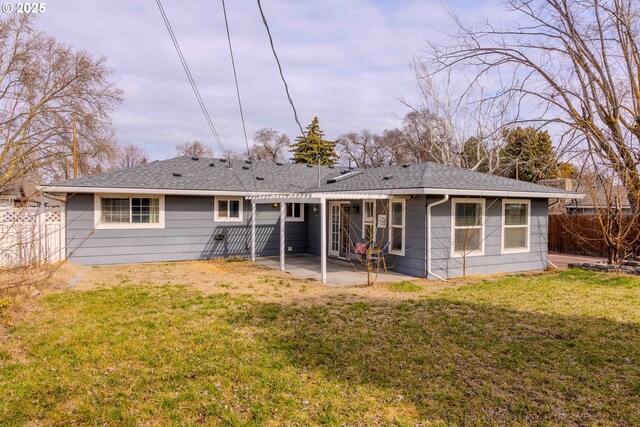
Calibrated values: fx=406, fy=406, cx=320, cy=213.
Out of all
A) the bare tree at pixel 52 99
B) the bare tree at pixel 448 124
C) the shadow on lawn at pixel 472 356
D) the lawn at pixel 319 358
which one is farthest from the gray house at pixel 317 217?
the bare tree at pixel 448 124

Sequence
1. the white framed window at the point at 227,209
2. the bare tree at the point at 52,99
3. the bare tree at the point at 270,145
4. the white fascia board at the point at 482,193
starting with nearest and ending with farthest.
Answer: the white fascia board at the point at 482,193
the white framed window at the point at 227,209
the bare tree at the point at 52,99
the bare tree at the point at 270,145

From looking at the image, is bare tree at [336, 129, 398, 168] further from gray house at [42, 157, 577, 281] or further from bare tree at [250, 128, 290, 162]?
gray house at [42, 157, 577, 281]

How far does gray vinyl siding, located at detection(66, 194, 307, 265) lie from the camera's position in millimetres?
11008

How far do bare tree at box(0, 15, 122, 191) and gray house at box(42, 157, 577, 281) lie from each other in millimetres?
10474

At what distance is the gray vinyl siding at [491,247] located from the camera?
31.3ft

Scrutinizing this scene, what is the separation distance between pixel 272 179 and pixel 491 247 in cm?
779

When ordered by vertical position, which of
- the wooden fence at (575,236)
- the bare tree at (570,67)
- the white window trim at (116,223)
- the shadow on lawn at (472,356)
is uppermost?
the bare tree at (570,67)

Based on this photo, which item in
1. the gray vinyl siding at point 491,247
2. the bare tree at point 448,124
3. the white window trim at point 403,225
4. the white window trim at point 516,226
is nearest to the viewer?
the gray vinyl siding at point 491,247

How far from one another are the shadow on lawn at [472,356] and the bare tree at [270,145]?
117 ft

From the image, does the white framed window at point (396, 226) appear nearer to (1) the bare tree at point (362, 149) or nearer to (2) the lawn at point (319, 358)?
(2) the lawn at point (319, 358)

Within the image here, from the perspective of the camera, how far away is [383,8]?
820cm

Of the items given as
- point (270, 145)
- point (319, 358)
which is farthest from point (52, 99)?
point (319, 358)

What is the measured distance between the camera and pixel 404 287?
27.2ft

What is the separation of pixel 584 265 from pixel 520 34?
6.51 metres
